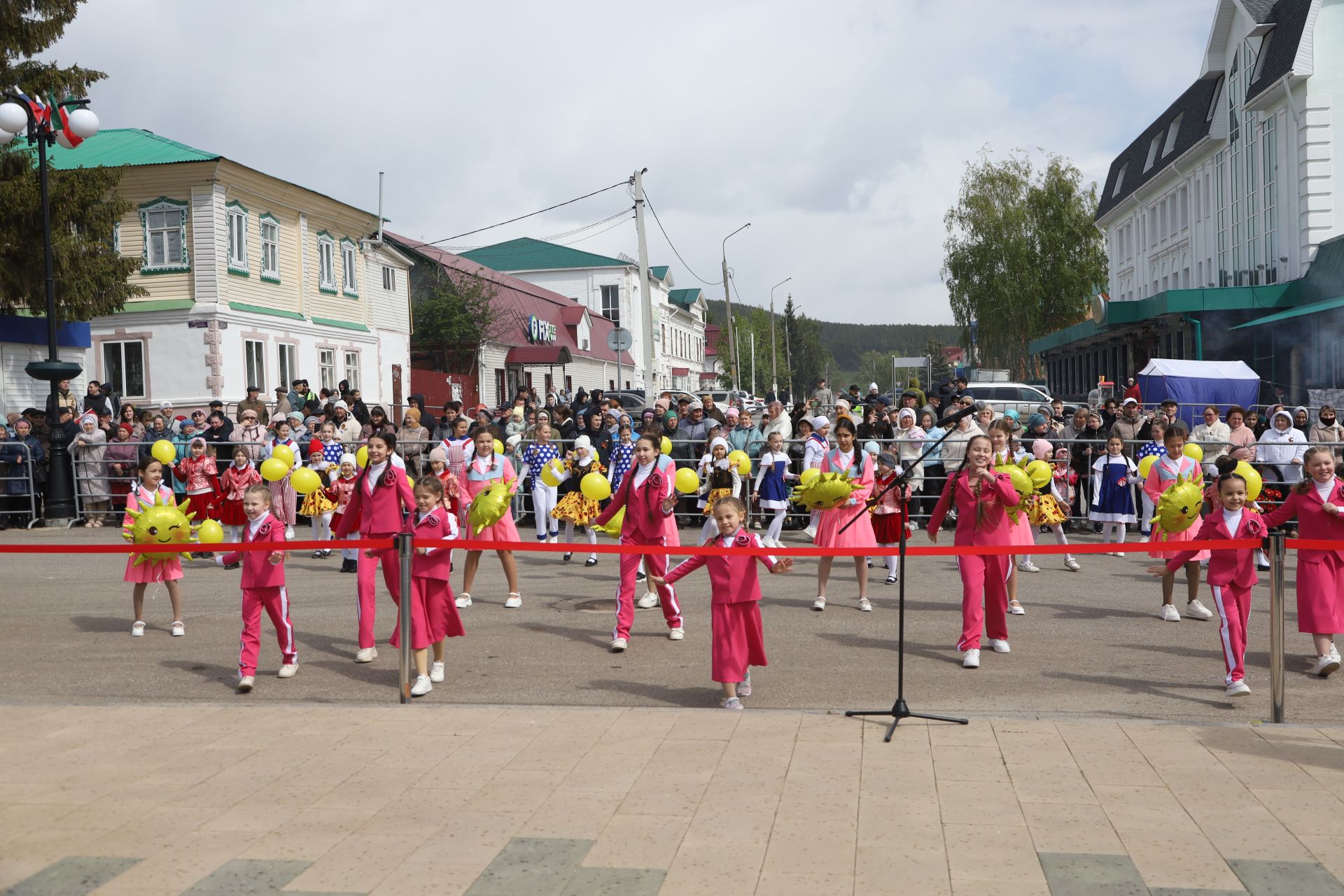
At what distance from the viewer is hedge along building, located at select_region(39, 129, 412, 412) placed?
88.5ft

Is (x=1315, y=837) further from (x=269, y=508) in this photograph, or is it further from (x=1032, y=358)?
(x=1032, y=358)

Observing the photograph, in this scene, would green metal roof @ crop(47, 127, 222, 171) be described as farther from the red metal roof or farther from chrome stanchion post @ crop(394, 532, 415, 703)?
chrome stanchion post @ crop(394, 532, 415, 703)

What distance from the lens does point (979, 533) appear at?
8.93 metres

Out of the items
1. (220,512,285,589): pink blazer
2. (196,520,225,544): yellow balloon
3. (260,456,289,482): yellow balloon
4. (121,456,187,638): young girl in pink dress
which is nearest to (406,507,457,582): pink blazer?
(220,512,285,589): pink blazer

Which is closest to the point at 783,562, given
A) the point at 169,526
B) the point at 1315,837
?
the point at 1315,837

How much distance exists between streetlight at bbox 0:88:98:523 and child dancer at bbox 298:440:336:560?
4.05m

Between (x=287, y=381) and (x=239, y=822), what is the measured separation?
26.5m

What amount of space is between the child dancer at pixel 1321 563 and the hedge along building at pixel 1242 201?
67.2 ft

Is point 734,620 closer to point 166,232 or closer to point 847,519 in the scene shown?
point 847,519

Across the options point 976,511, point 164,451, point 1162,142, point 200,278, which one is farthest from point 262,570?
point 1162,142

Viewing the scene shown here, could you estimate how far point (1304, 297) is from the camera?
100 ft

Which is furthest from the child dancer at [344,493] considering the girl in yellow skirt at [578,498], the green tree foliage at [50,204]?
the green tree foliage at [50,204]

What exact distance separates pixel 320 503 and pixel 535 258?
58723 mm

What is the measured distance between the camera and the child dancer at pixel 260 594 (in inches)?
315
